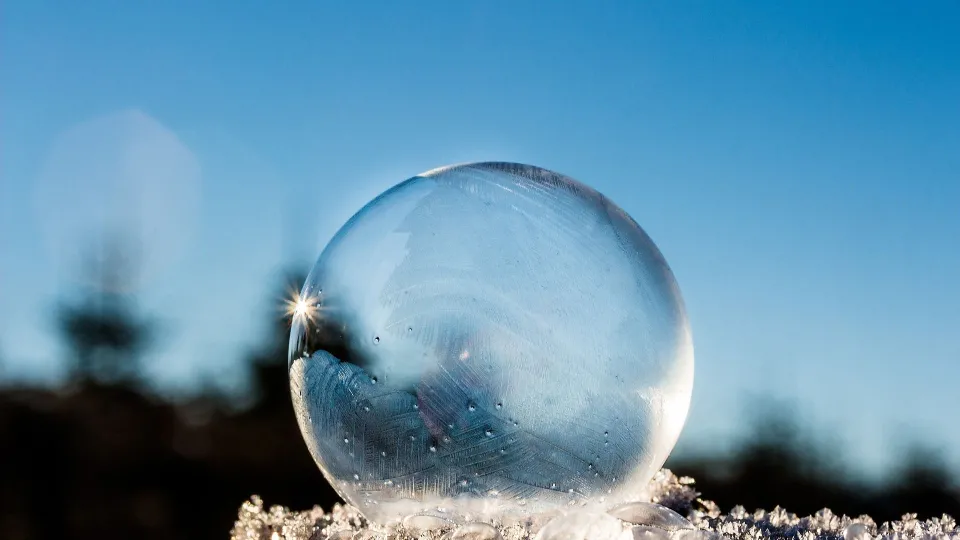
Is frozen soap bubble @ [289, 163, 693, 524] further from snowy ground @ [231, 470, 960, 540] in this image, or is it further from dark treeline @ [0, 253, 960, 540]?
dark treeline @ [0, 253, 960, 540]

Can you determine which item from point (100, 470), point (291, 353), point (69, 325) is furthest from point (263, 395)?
point (291, 353)

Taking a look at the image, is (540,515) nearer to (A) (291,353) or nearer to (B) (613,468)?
(B) (613,468)

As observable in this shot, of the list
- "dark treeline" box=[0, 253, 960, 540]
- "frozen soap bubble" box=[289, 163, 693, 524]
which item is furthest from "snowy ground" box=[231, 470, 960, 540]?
"dark treeline" box=[0, 253, 960, 540]

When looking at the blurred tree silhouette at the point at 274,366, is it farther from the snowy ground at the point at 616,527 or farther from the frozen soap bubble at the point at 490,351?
the frozen soap bubble at the point at 490,351

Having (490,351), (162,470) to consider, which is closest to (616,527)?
(490,351)

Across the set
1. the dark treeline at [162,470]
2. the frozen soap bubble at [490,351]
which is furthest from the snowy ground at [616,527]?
the dark treeline at [162,470]

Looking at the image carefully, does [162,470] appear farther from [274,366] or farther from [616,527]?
[616,527]

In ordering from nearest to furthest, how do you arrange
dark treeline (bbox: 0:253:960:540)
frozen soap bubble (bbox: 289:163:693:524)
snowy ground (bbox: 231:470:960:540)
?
snowy ground (bbox: 231:470:960:540) → frozen soap bubble (bbox: 289:163:693:524) → dark treeline (bbox: 0:253:960:540)
